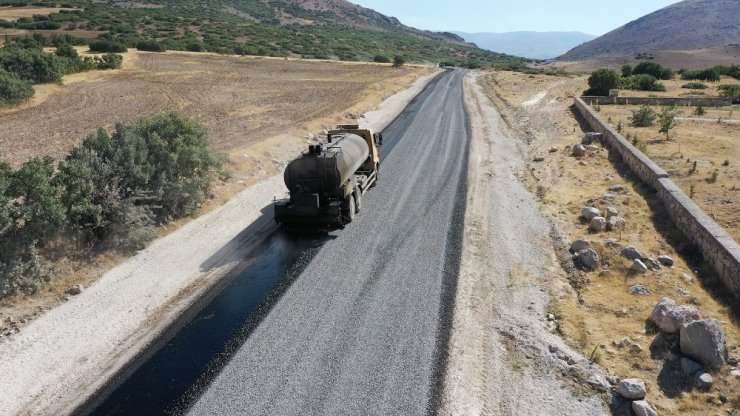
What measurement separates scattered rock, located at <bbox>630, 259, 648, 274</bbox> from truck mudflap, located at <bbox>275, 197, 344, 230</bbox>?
917cm

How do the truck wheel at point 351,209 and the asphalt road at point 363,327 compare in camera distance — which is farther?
the truck wheel at point 351,209

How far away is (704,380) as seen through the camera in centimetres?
943

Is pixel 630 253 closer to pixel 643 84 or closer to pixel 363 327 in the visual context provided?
pixel 363 327

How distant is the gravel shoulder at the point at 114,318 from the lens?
397 inches

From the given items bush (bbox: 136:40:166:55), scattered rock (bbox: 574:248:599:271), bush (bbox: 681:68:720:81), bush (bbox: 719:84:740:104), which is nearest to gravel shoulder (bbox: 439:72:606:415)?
scattered rock (bbox: 574:248:599:271)

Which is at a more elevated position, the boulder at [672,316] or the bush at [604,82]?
the bush at [604,82]

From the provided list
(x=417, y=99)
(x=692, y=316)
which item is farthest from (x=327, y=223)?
(x=417, y=99)

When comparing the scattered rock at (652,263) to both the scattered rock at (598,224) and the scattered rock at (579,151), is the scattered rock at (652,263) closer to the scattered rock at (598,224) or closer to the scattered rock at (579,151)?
the scattered rock at (598,224)

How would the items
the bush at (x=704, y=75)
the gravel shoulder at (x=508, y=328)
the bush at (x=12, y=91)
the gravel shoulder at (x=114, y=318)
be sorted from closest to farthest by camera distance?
the gravel shoulder at (x=508, y=328) < the gravel shoulder at (x=114, y=318) < the bush at (x=12, y=91) < the bush at (x=704, y=75)

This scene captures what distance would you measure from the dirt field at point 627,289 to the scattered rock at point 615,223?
0.31 metres

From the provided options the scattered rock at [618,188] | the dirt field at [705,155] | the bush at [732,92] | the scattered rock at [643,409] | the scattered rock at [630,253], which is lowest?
the scattered rock at [643,409]

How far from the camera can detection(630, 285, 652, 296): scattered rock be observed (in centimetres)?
1284

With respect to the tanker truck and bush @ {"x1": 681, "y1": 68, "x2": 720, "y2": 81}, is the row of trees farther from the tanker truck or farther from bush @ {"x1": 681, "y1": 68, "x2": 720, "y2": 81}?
bush @ {"x1": 681, "y1": 68, "x2": 720, "y2": 81}

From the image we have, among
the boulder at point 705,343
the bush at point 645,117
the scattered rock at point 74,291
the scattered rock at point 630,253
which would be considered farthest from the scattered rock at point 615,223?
the bush at point 645,117
